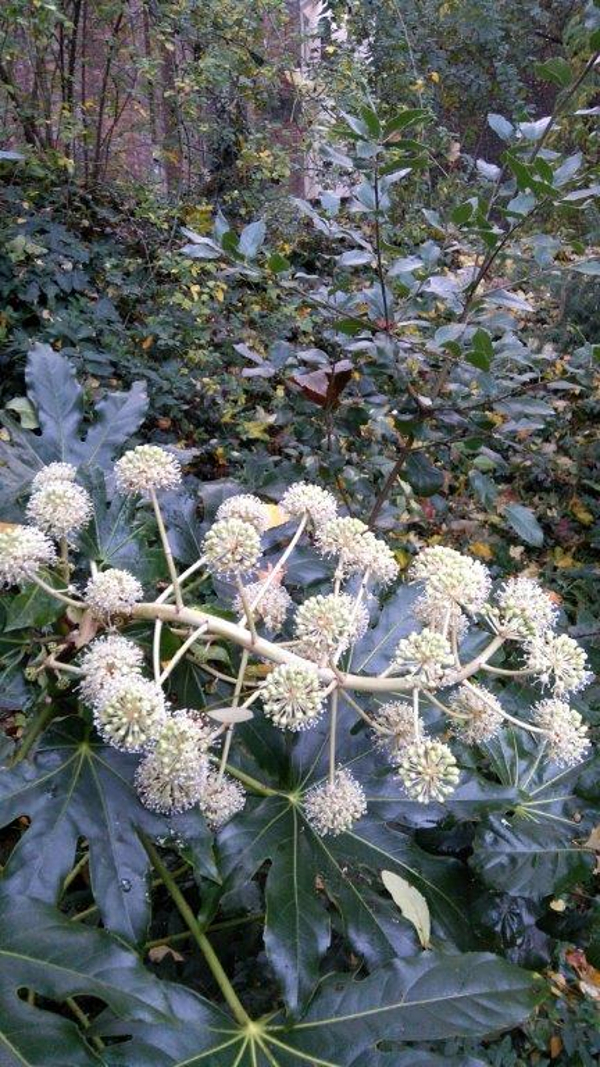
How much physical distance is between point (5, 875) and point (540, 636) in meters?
0.76

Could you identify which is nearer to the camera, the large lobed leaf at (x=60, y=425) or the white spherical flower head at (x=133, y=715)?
the white spherical flower head at (x=133, y=715)

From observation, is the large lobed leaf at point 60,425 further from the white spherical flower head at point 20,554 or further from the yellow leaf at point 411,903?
the yellow leaf at point 411,903

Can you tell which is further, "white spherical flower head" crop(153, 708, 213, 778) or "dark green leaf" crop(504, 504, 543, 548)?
"dark green leaf" crop(504, 504, 543, 548)

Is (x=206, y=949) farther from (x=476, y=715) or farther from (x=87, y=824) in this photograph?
(x=476, y=715)

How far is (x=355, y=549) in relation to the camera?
45.9 inches

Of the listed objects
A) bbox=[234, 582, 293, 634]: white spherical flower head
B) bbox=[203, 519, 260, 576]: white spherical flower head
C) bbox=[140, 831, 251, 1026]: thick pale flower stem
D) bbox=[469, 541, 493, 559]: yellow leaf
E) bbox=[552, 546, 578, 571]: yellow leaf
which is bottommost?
bbox=[552, 546, 578, 571]: yellow leaf

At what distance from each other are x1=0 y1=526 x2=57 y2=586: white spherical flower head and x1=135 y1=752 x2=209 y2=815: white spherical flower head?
0.90ft

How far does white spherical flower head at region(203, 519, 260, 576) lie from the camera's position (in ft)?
3.51

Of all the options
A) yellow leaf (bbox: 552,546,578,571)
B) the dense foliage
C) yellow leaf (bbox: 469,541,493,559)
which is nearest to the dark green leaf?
the dense foliage

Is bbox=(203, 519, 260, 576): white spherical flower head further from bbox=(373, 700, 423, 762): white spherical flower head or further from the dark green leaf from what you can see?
the dark green leaf

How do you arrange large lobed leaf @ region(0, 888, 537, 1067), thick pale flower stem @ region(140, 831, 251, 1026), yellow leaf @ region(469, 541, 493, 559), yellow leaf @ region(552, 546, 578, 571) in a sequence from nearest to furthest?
large lobed leaf @ region(0, 888, 537, 1067)
thick pale flower stem @ region(140, 831, 251, 1026)
yellow leaf @ region(469, 541, 493, 559)
yellow leaf @ region(552, 546, 578, 571)

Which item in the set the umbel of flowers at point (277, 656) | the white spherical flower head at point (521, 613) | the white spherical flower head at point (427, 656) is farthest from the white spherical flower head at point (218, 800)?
the white spherical flower head at point (521, 613)

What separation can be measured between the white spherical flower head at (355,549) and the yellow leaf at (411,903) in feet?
1.34

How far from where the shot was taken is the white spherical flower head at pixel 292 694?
3.17 feet
